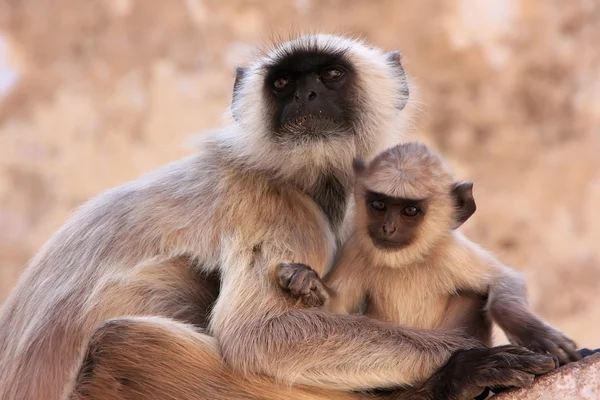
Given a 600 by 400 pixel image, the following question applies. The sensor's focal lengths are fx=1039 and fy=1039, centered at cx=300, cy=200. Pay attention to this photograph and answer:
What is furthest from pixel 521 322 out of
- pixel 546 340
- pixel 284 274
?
pixel 284 274

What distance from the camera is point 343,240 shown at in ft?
13.1

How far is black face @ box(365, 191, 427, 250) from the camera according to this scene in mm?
3502

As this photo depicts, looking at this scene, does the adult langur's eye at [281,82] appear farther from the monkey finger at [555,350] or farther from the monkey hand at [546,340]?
the monkey finger at [555,350]

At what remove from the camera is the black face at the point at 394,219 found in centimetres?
350

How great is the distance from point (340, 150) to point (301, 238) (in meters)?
0.41

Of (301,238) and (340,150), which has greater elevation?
(340,150)

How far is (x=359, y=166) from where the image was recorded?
3684mm

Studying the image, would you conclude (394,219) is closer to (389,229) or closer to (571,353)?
(389,229)

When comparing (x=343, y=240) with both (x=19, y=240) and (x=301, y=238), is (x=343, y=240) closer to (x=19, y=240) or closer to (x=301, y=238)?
(x=301, y=238)

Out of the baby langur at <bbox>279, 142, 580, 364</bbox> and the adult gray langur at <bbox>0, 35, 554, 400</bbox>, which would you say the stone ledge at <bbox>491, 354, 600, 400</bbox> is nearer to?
the adult gray langur at <bbox>0, 35, 554, 400</bbox>

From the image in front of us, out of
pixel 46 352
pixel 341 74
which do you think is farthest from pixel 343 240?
pixel 46 352

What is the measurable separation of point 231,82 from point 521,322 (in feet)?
20.0

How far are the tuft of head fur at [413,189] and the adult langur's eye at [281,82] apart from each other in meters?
0.53

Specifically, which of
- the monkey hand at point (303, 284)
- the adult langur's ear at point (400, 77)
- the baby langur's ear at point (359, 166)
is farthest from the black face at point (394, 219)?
the adult langur's ear at point (400, 77)
